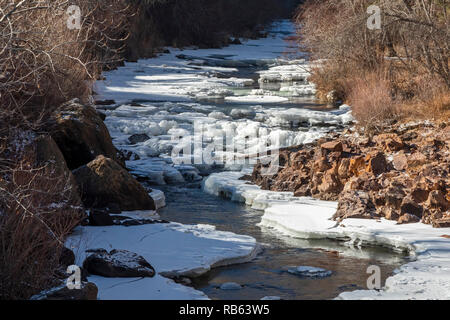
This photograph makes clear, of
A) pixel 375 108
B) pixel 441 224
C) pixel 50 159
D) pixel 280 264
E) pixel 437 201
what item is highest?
pixel 375 108

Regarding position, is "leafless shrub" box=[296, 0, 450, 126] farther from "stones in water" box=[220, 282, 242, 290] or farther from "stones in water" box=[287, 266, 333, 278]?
"stones in water" box=[220, 282, 242, 290]

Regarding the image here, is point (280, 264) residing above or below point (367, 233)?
below

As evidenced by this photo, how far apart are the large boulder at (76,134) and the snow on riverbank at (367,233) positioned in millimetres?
2100

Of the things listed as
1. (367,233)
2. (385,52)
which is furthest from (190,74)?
(367,233)

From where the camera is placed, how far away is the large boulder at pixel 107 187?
401 inches

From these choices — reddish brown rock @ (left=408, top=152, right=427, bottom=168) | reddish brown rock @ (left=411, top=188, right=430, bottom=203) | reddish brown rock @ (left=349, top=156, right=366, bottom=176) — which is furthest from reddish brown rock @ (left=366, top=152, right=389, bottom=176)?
reddish brown rock @ (left=411, top=188, right=430, bottom=203)

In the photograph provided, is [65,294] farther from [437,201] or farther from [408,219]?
[437,201]

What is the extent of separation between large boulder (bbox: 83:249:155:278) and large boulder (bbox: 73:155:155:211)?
268cm

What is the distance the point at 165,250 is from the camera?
845 cm

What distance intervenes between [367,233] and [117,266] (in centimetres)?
353

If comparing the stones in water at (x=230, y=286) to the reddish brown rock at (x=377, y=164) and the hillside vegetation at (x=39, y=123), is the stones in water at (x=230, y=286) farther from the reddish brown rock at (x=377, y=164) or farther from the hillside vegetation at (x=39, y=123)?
the reddish brown rock at (x=377, y=164)

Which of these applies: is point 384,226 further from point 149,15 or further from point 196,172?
point 149,15

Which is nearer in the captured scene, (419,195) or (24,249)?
(24,249)

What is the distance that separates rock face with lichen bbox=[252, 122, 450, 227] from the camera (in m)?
9.76
